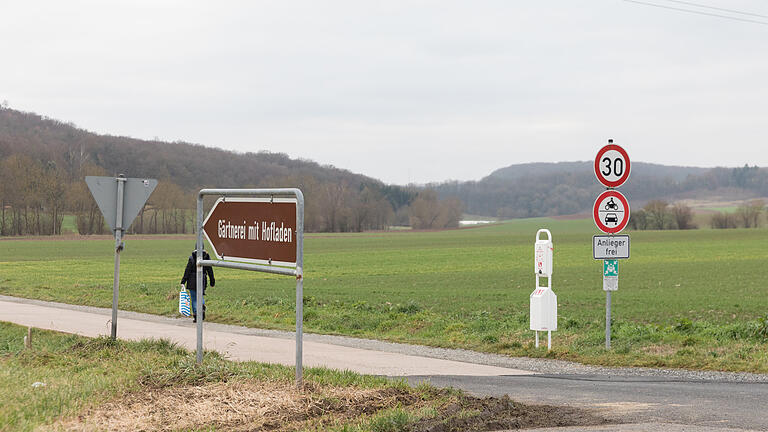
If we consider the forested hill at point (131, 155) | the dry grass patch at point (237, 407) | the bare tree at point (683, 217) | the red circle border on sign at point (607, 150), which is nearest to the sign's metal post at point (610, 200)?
the red circle border on sign at point (607, 150)

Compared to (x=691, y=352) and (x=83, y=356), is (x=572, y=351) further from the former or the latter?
(x=83, y=356)

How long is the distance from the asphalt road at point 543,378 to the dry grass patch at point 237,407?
1.84 m

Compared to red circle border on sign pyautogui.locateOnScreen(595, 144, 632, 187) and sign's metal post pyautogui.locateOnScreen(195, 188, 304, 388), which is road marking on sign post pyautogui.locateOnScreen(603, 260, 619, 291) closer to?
red circle border on sign pyautogui.locateOnScreen(595, 144, 632, 187)

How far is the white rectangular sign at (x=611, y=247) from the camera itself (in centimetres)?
1195

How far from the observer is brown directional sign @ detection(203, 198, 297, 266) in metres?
7.39

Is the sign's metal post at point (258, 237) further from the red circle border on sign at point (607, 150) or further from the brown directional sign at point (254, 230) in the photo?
the red circle border on sign at point (607, 150)

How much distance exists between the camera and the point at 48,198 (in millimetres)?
105750

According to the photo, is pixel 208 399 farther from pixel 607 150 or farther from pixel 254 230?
pixel 607 150

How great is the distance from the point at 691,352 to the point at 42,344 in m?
9.91

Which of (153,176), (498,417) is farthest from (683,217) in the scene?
(498,417)

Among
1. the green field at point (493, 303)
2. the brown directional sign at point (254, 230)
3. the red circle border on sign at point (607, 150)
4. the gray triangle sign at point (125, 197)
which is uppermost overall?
the red circle border on sign at point (607, 150)

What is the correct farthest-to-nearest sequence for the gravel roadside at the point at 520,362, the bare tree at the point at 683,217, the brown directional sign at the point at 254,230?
the bare tree at the point at 683,217
the gravel roadside at the point at 520,362
the brown directional sign at the point at 254,230

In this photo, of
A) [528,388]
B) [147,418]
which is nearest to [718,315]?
[528,388]

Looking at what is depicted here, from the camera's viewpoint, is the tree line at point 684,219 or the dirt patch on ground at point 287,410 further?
the tree line at point 684,219
